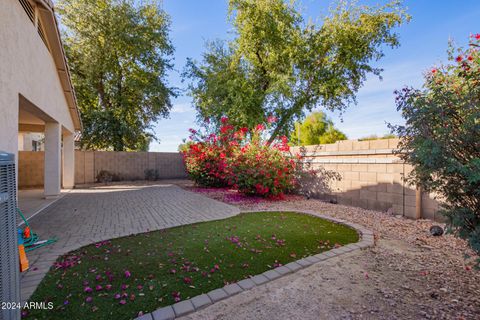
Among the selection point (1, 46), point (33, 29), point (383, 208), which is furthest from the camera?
point (383, 208)

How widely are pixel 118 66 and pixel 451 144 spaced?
18.0 meters

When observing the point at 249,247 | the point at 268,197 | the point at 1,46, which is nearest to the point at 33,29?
the point at 1,46

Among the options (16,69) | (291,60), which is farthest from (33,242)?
(291,60)

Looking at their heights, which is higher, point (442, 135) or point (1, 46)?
point (1, 46)

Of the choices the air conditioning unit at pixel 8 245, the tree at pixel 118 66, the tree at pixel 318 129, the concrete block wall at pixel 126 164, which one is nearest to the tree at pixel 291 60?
the concrete block wall at pixel 126 164

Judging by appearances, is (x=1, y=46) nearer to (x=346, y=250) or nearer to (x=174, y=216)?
(x=174, y=216)

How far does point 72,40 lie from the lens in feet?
46.2

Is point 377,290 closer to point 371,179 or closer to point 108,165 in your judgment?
point 371,179

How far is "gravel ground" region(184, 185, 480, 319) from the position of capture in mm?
2037

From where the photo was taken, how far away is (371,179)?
19.9 ft

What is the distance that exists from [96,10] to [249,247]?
57.6 feet

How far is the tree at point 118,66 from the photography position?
13.9 metres

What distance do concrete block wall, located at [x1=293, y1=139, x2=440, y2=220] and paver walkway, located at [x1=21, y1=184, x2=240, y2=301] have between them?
3.39 m

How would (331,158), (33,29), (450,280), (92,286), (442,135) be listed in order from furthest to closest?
(331,158) → (33,29) → (450,280) → (92,286) → (442,135)
